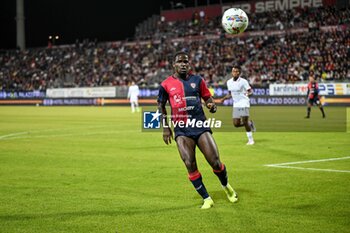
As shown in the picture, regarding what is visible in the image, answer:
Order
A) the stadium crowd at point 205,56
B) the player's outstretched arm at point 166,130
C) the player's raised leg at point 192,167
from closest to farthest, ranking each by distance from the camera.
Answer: the player's raised leg at point 192,167
the player's outstretched arm at point 166,130
the stadium crowd at point 205,56

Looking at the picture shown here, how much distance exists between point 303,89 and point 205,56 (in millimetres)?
15517

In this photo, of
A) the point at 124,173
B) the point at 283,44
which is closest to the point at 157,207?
the point at 124,173

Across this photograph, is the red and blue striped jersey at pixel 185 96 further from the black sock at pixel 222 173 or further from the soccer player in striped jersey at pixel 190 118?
the black sock at pixel 222 173

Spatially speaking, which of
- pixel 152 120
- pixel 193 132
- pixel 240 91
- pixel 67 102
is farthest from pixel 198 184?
pixel 67 102

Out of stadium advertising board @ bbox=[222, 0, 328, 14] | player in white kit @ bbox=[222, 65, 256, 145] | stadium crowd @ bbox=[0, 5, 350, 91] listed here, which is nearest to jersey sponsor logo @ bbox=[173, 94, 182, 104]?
player in white kit @ bbox=[222, 65, 256, 145]

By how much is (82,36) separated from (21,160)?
70.1 meters

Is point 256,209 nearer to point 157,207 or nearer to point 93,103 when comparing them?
point 157,207

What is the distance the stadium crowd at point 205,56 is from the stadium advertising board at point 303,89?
2.92 feet

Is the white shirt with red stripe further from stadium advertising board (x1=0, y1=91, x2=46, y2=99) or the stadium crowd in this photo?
stadium advertising board (x1=0, y1=91, x2=46, y2=99)

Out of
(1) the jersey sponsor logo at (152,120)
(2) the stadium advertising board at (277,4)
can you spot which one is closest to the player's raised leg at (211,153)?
(1) the jersey sponsor logo at (152,120)

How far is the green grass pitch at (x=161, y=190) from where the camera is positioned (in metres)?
7.56

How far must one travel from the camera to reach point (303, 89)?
46750mm

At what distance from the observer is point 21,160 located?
582 inches

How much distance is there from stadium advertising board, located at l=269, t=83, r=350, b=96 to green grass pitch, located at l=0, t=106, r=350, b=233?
89.6ft
